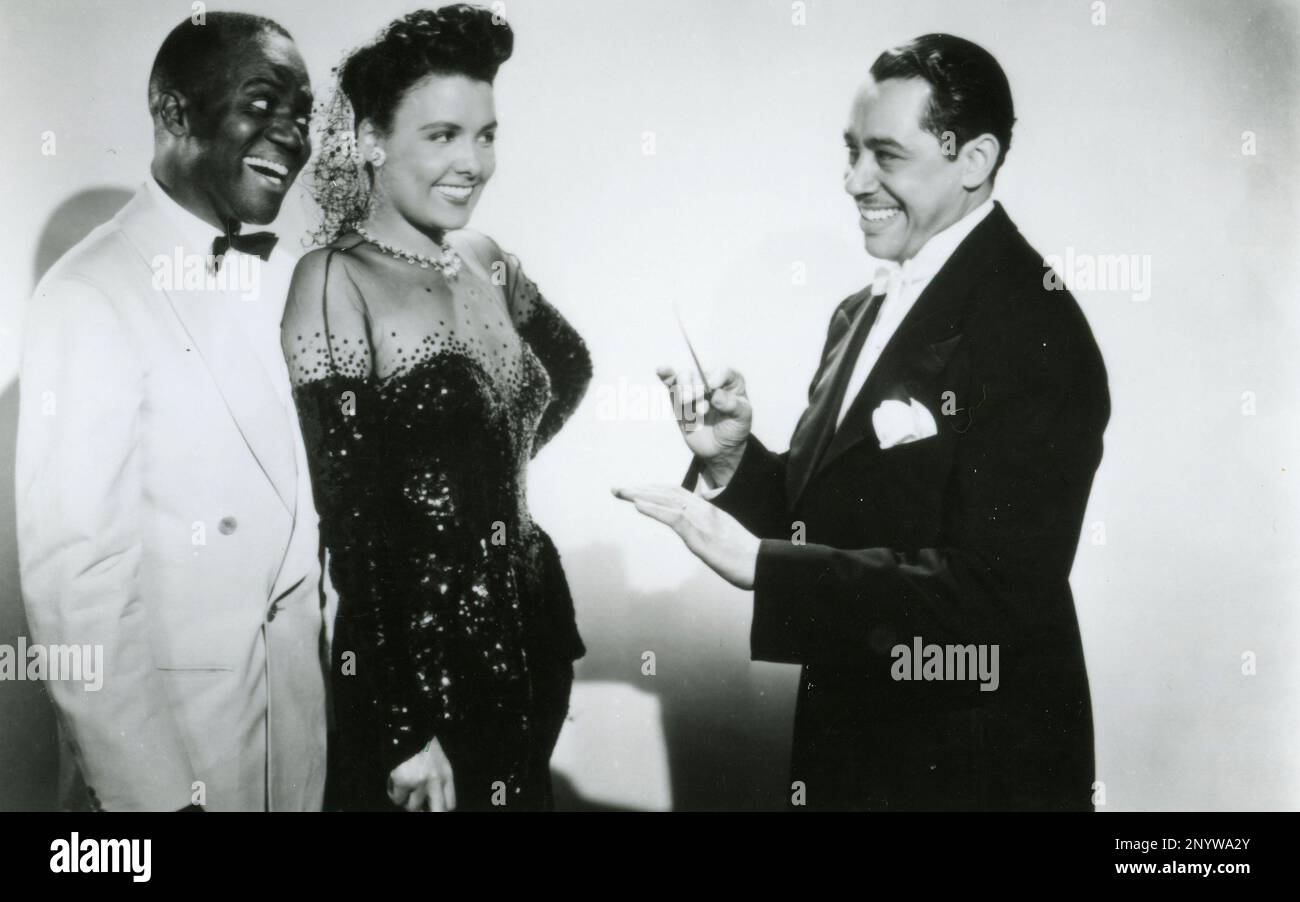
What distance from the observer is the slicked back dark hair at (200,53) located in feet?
7.27

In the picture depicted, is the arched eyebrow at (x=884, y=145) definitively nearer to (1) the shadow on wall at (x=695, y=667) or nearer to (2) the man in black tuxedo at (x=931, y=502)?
(2) the man in black tuxedo at (x=931, y=502)

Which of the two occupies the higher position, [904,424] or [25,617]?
[904,424]

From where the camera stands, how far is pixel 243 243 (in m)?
2.17

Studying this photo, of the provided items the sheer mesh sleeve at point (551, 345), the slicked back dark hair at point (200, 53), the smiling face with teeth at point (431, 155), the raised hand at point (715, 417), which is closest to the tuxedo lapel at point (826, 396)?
the raised hand at point (715, 417)

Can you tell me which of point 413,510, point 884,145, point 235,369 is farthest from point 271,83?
point 884,145

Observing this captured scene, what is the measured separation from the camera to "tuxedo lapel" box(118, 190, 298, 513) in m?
2.11

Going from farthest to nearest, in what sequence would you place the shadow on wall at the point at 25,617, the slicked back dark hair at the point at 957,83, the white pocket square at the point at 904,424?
the shadow on wall at the point at 25,617 → the slicked back dark hair at the point at 957,83 → the white pocket square at the point at 904,424

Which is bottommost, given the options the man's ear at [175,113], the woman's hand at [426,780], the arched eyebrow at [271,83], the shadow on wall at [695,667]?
the woman's hand at [426,780]

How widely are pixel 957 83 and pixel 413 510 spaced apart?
1323 mm

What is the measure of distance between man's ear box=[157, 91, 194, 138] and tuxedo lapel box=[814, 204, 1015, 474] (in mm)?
1396

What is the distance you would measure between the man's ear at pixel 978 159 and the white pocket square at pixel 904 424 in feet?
1.51

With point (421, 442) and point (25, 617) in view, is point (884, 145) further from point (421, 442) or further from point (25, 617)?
point (25, 617)

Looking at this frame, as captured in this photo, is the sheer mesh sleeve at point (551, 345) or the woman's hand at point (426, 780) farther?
the sheer mesh sleeve at point (551, 345)
